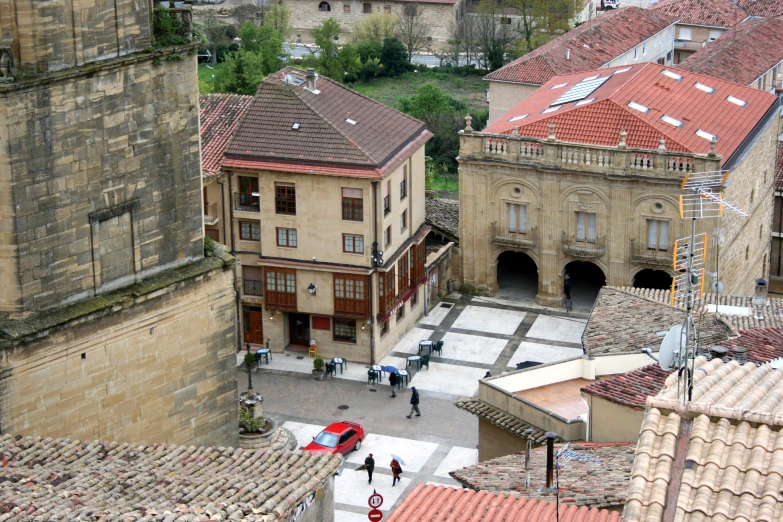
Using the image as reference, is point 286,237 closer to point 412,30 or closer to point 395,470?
point 395,470

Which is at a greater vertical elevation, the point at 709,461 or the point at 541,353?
the point at 709,461

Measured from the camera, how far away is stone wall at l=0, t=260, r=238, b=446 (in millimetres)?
37406

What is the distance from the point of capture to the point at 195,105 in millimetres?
40969

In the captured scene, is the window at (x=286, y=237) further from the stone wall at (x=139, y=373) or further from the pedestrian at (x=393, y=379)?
the stone wall at (x=139, y=373)

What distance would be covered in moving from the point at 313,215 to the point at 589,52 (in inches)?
1301

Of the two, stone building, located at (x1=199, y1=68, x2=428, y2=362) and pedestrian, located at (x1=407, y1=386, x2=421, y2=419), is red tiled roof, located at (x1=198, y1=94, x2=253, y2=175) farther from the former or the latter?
pedestrian, located at (x1=407, y1=386, x2=421, y2=419)

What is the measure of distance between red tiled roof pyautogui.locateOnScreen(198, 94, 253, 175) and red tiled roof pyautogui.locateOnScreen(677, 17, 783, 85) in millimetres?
28118

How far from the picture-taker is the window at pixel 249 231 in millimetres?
63250

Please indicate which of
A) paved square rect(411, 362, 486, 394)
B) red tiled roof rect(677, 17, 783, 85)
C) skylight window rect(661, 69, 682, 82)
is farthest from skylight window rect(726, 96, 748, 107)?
paved square rect(411, 362, 486, 394)

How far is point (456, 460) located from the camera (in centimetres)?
5419

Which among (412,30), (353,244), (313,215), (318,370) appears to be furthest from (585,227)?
(412,30)

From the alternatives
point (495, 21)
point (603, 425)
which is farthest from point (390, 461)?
point (495, 21)

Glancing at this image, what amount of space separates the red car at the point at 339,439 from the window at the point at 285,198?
437 inches

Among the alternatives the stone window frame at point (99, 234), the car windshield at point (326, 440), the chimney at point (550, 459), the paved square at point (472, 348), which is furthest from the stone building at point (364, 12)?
the chimney at point (550, 459)
